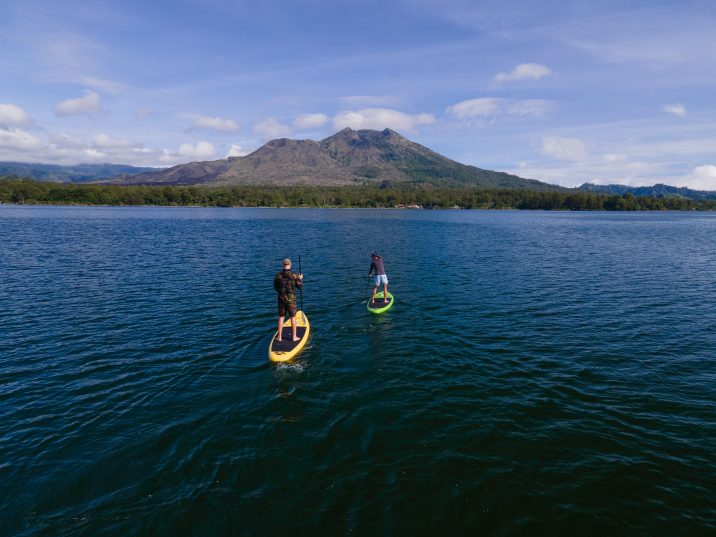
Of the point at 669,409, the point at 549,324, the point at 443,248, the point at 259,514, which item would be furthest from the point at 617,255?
the point at 259,514

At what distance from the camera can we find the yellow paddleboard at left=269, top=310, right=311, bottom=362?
18.1 meters

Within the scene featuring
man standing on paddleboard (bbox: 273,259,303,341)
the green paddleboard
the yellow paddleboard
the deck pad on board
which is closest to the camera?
the yellow paddleboard

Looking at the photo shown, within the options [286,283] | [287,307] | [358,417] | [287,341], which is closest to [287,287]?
[286,283]

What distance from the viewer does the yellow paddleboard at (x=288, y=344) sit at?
1812 centimetres

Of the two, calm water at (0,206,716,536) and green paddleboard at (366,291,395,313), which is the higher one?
green paddleboard at (366,291,395,313)

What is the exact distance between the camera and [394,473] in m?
11.0

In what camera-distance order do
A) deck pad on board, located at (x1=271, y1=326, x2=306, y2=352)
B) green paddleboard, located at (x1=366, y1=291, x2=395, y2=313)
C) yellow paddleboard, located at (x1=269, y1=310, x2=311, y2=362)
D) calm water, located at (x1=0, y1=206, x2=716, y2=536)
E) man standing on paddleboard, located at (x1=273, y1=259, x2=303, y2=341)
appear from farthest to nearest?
green paddleboard, located at (x1=366, y1=291, x2=395, y2=313), man standing on paddleboard, located at (x1=273, y1=259, x2=303, y2=341), deck pad on board, located at (x1=271, y1=326, x2=306, y2=352), yellow paddleboard, located at (x1=269, y1=310, x2=311, y2=362), calm water, located at (x1=0, y1=206, x2=716, y2=536)

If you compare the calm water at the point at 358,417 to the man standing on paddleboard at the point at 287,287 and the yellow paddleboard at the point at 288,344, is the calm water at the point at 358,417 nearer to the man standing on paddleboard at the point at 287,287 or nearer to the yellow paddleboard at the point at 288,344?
the yellow paddleboard at the point at 288,344

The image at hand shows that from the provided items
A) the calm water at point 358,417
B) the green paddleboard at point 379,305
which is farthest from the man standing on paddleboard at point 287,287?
the green paddleboard at point 379,305

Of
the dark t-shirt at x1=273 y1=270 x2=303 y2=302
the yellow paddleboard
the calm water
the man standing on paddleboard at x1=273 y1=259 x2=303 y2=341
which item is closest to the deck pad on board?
the yellow paddleboard

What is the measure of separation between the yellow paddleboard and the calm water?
767 mm

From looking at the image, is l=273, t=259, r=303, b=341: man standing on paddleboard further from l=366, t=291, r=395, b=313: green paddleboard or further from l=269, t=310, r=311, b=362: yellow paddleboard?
l=366, t=291, r=395, b=313: green paddleboard

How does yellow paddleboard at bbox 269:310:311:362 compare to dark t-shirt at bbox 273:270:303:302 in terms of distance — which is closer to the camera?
yellow paddleboard at bbox 269:310:311:362

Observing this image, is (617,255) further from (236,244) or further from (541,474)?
(236,244)
